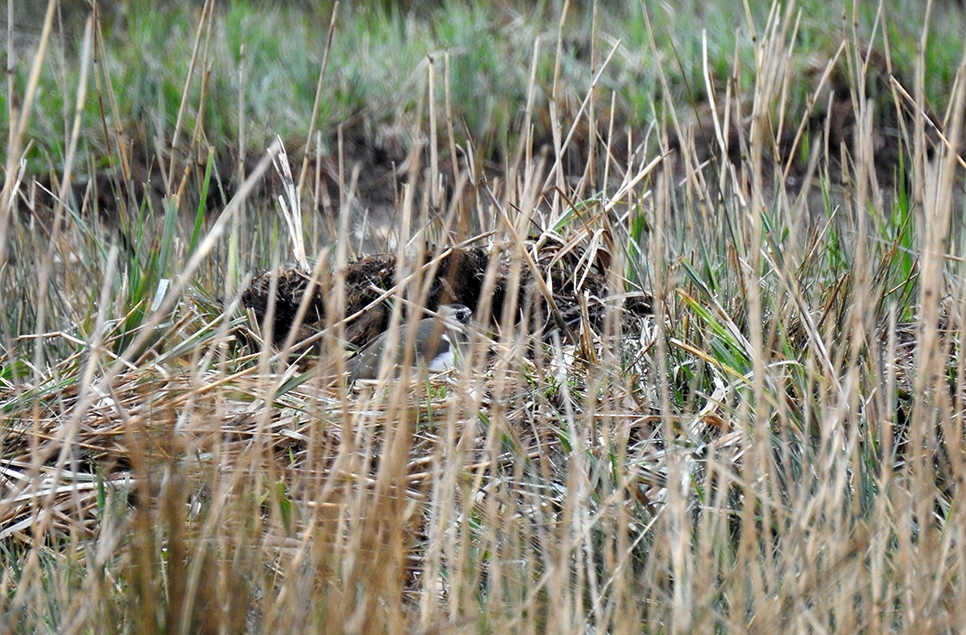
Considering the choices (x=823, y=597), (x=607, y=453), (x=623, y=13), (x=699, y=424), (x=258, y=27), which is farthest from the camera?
(x=623, y=13)

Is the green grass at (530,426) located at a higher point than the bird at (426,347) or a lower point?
higher

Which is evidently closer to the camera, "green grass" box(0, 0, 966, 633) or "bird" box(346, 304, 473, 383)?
"green grass" box(0, 0, 966, 633)

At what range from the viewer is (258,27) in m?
4.88

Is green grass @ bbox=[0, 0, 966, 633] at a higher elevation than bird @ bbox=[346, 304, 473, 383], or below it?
higher

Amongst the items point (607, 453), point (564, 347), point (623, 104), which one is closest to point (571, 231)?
point (564, 347)

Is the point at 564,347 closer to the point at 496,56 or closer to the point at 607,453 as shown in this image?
the point at 607,453

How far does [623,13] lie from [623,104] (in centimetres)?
179

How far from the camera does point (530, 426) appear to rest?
4.77 feet

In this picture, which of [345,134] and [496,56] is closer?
[345,134]

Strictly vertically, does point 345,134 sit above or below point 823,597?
below

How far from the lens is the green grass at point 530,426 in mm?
871

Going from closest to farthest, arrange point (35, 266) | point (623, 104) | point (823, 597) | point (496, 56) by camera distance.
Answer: point (823, 597) < point (35, 266) < point (623, 104) < point (496, 56)

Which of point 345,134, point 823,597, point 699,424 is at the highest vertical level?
point 823,597

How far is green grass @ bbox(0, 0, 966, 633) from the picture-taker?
34.3 inches
